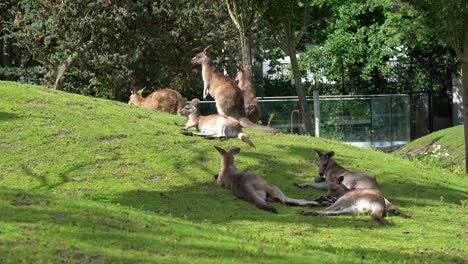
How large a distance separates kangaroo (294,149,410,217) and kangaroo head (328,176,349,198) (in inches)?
3.9

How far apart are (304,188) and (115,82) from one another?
13238 mm

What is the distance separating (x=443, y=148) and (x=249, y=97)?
8.01 metres

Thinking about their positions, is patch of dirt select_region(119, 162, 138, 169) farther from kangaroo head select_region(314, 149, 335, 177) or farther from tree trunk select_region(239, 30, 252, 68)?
tree trunk select_region(239, 30, 252, 68)

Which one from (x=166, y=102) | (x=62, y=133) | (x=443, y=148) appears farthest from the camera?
(x=443, y=148)

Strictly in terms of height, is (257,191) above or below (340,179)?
below

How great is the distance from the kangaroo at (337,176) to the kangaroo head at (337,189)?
3.9 inches

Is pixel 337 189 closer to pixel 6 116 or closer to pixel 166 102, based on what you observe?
pixel 6 116

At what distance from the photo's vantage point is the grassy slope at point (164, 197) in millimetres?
7359

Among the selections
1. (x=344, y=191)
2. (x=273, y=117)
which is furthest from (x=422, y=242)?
(x=273, y=117)

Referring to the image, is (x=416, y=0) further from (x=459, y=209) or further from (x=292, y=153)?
(x=459, y=209)

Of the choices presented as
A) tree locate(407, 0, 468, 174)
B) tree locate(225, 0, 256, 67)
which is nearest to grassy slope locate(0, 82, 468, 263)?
tree locate(407, 0, 468, 174)

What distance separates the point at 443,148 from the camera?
2512 centimetres

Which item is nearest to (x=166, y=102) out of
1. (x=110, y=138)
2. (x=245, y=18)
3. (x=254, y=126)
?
(x=254, y=126)

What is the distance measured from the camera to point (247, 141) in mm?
15258
